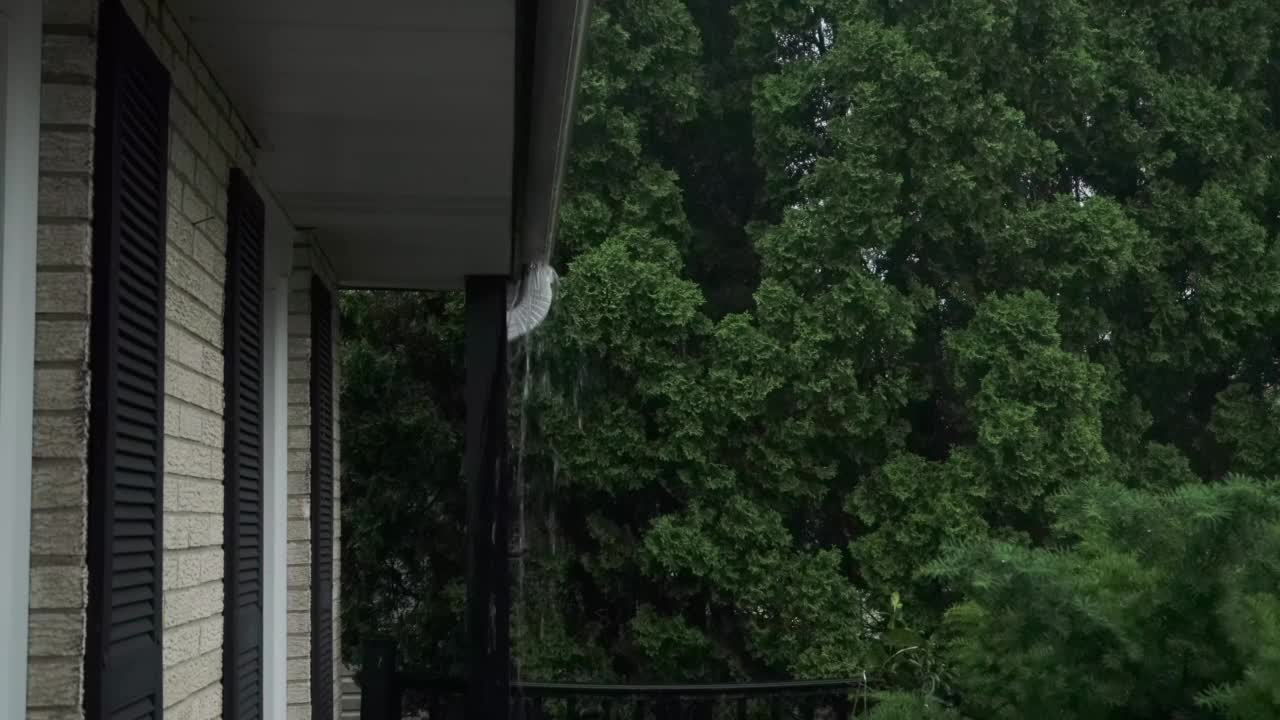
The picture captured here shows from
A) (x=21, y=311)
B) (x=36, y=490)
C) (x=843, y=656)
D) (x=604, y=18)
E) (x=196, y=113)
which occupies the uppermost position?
(x=604, y=18)

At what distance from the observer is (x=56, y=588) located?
6.31 ft

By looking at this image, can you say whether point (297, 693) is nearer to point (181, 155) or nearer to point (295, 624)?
point (295, 624)

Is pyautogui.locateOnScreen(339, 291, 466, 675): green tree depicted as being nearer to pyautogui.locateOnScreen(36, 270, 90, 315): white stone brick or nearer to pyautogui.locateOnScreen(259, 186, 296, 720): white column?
pyautogui.locateOnScreen(259, 186, 296, 720): white column

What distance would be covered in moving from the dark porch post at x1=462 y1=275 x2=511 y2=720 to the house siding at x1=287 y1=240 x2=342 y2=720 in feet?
3.20

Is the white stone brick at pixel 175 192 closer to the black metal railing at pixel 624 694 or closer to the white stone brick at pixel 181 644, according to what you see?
the white stone brick at pixel 181 644

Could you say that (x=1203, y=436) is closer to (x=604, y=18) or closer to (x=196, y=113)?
(x=604, y=18)

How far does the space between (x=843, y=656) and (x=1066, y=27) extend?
4.92 meters

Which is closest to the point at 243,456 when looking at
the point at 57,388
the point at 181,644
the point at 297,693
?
the point at 181,644

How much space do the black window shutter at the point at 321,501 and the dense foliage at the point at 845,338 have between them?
4.71m

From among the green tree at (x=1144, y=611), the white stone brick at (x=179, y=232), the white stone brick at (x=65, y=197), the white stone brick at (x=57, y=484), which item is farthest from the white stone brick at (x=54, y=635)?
the green tree at (x=1144, y=611)

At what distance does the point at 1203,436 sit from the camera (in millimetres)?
11047

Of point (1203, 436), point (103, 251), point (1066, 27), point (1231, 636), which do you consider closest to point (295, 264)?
point (103, 251)

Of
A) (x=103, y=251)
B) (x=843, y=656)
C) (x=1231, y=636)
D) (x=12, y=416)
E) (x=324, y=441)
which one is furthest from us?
(x=843, y=656)

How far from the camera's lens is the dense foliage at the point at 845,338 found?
9.91 metres
